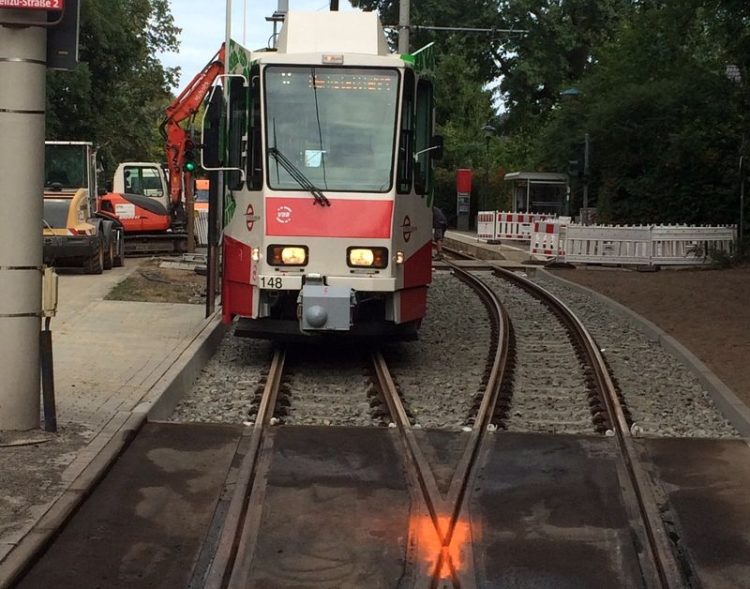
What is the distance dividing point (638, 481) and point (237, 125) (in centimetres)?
613

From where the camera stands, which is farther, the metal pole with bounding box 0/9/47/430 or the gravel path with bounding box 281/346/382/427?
the gravel path with bounding box 281/346/382/427

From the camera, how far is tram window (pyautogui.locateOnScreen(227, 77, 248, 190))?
11.8 m

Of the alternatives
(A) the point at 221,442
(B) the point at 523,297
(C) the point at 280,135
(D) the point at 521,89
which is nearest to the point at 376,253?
(C) the point at 280,135

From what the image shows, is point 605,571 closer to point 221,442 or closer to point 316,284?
point 221,442

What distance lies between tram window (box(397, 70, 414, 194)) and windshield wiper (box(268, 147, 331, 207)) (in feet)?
2.73

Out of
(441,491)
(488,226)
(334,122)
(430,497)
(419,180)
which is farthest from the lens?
(488,226)

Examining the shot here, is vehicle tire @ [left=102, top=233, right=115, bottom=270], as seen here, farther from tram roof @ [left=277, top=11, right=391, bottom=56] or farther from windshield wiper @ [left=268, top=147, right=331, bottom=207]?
windshield wiper @ [left=268, top=147, right=331, bottom=207]

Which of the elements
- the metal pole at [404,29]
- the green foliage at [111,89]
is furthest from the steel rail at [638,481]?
the green foliage at [111,89]

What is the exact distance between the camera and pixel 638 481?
24.2ft

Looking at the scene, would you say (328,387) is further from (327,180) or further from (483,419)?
(483,419)

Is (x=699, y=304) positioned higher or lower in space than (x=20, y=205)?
lower

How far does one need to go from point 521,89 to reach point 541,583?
49449 millimetres

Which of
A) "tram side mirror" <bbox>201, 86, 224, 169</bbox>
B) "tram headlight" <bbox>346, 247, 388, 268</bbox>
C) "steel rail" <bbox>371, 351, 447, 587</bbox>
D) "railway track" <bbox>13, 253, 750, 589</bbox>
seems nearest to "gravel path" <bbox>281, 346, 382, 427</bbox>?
"railway track" <bbox>13, 253, 750, 589</bbox>

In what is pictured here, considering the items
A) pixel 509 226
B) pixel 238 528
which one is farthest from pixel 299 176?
pixel 509 226
